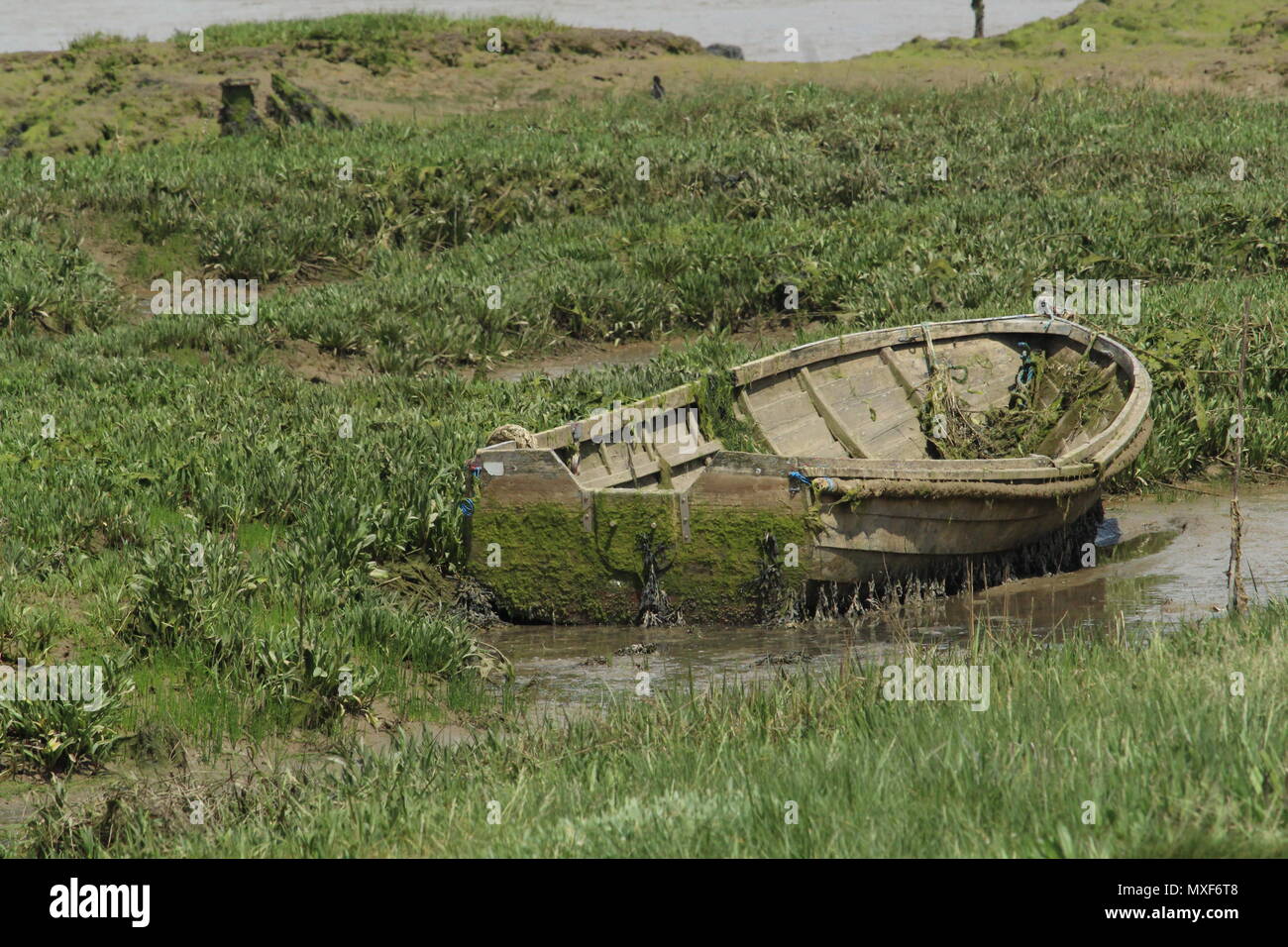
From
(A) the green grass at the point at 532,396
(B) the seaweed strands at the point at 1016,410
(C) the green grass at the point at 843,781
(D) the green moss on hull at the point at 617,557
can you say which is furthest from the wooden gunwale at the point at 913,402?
(C) the green grass at the point at 843,781

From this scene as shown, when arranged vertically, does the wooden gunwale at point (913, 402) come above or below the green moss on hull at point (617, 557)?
above

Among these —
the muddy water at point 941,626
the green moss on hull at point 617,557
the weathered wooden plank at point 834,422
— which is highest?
the weathered wooden plank at point 834,422

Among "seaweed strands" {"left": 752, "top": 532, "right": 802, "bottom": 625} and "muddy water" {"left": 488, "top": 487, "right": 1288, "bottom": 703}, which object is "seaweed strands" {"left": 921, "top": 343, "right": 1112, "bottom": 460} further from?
"seaweed strands" {"left": 752, "top": 532, "right": 802, "bottom": 625}

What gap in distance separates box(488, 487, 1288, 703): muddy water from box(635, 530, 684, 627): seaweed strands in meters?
0.10

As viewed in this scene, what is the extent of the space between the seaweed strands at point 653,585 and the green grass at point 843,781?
2.36 metres

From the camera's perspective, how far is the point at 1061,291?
16266mm

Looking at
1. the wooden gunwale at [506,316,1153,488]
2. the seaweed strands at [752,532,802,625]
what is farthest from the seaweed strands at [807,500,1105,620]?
the wooden gunwale at [506,316,1153,488]

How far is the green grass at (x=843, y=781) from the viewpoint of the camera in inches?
158

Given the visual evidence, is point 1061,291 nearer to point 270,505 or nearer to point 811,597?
point 811,597

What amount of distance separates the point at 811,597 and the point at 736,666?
1.06 m

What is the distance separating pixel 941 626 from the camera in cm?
895

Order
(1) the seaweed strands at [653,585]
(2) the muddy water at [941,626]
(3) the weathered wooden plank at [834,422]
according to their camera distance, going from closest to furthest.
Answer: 1. (2) the muddy water at [941,626]
2. (1) the seaweed strands at [653,585]
3. (3) the weathered wooden plank at [834,422]

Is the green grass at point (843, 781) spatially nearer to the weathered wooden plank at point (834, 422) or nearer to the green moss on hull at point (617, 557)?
the green moss on hull at point (617, 557)

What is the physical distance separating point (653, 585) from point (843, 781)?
4497mm
